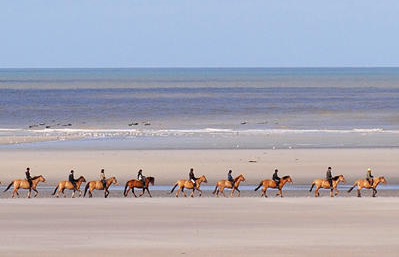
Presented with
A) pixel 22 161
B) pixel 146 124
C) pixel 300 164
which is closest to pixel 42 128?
pixel 146 124

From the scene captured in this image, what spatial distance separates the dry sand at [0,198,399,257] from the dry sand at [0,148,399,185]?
5.90 metres

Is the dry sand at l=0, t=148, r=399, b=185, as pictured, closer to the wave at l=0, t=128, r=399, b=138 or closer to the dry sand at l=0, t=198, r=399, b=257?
the dry sand at l=0, t=198, r=399, b=257

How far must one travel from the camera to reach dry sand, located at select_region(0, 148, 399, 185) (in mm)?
33656

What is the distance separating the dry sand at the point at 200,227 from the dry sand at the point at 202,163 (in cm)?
590

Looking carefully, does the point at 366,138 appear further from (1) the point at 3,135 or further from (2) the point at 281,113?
(2) the point at 281,113

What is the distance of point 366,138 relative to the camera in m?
49.5

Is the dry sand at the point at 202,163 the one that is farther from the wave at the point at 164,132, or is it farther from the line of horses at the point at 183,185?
the wave at the point at 164,132

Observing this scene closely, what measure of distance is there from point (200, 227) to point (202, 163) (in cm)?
1454

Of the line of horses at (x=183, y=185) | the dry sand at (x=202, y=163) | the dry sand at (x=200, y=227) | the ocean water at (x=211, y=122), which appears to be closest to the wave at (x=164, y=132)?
the ocean water at (x=211, y=122)

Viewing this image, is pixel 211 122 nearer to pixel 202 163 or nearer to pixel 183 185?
pixel 202 163

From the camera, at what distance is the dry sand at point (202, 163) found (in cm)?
3366

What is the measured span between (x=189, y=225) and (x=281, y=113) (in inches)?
2328

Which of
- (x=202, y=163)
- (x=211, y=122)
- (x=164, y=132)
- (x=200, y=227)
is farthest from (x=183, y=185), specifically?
(x=211, y=122)

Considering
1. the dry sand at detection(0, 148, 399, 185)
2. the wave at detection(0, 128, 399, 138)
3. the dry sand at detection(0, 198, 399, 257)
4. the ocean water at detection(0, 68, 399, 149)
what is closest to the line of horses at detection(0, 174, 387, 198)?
the dry sand at detection(0, 198, 399, 257)
